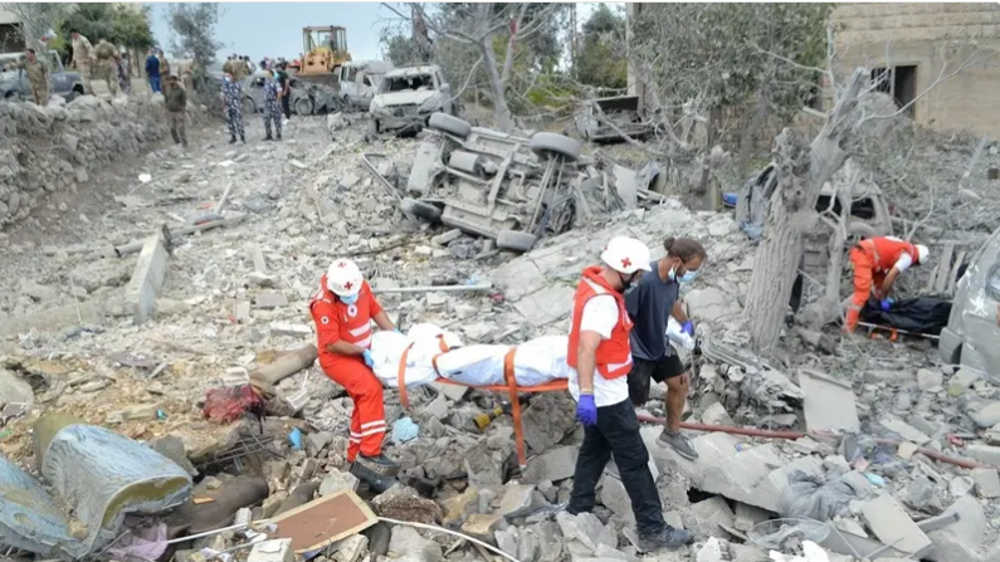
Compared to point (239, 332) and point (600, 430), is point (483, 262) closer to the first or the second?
point (239, 332)

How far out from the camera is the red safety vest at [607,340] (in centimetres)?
385

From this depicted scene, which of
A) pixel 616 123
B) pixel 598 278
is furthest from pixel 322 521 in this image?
pixel 616 123

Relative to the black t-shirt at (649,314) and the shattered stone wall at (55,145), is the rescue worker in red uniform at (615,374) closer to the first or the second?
the black t-shirt at (649,314)

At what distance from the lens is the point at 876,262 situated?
796 cm

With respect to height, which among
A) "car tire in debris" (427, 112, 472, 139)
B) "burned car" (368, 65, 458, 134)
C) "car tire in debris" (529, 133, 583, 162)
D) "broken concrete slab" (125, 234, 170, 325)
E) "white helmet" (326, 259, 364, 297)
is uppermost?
"burned car" (368, 65, 458, 134)

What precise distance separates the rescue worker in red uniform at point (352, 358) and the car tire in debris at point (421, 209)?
6.48 meters

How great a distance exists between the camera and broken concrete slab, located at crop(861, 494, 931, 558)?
3814mm

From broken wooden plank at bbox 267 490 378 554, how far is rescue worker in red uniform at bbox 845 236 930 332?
5.96m

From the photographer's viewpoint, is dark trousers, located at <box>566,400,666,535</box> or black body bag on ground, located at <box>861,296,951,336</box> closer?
dark trousers, located at <box>566,400,666,535</box>

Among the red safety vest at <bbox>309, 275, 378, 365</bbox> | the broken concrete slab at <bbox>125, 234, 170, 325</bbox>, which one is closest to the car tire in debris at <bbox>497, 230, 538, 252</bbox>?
the broken concrete slab at <bbox>125, 234, 170, 325</bbox>

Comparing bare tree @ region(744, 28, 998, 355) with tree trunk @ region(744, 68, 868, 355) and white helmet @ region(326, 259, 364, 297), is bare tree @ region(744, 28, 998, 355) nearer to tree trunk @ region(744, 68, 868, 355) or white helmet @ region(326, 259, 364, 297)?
tree trunk @ region(744, 68, 868, 355)

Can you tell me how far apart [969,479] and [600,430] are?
257cm

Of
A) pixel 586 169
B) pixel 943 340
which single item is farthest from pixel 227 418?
pixel 586 169

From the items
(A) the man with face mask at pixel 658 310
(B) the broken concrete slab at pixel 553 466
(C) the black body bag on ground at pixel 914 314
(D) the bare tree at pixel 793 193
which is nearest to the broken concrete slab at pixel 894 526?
(A) the man with face mask at pixel 658 310
